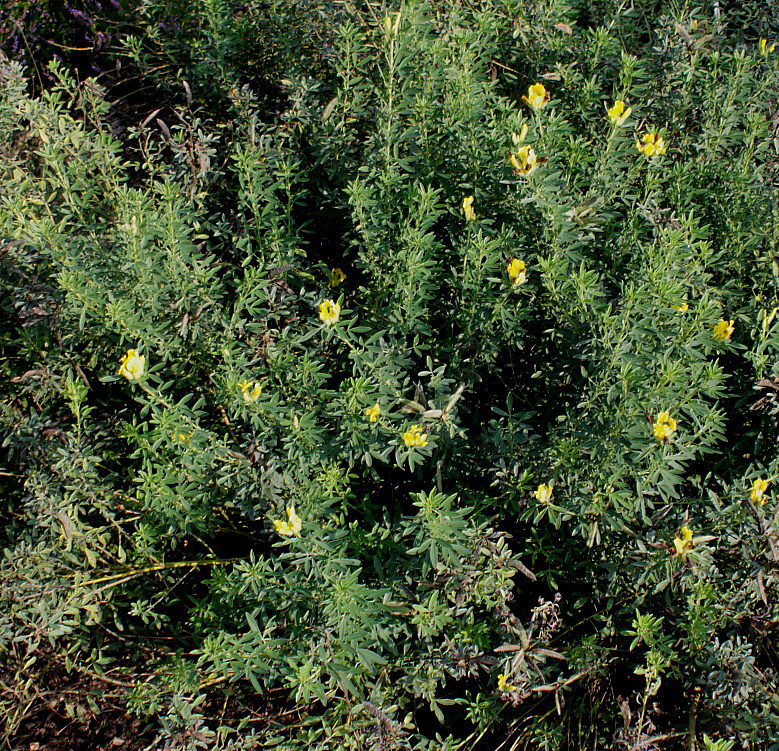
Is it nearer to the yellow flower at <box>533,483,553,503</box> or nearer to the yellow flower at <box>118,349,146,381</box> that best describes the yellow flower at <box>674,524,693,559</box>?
the yellow flower at <box>533,483,553,503</box>

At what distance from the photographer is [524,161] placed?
2.35 meters

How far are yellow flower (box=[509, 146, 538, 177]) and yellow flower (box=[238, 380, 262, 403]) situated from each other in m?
1.01

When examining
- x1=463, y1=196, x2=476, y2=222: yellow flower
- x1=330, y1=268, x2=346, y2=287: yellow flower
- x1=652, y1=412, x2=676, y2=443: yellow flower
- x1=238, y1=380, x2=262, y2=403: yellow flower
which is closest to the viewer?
x1=652, y1=412, x2=676, y2=443: yellow flower

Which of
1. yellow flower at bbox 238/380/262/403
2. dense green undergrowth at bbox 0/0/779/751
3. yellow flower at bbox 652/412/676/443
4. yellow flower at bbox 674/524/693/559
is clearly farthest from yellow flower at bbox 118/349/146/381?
yellow flower at bbox 674/524/693/559

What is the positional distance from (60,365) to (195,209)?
75cm

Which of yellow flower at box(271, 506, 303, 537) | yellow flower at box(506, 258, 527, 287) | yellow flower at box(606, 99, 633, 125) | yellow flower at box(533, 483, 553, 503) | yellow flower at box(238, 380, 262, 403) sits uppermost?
yellow flower at box(606, 99, 633, 125)

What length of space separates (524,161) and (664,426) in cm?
87

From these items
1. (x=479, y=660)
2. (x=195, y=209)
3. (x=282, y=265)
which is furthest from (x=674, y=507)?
(x=195, y=209)

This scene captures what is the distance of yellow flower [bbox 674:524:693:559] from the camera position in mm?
2271

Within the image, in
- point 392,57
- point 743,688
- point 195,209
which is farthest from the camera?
point 195,209

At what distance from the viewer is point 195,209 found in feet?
9.77

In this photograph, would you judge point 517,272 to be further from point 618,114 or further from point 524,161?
point 618,114

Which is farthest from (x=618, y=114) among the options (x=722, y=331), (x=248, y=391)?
(x=248, y=391)

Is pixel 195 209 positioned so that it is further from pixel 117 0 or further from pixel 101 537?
pixel 117 0
